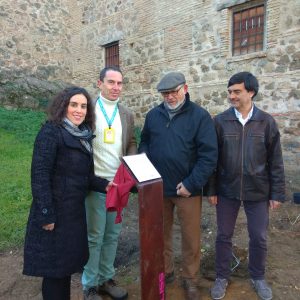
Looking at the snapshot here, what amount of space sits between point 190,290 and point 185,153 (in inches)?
47.4

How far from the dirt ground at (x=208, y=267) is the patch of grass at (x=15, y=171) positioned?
→ 499 millimetres

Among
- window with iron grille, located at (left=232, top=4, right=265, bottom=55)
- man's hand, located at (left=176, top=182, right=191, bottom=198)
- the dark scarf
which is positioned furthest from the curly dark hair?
window with iron grille, located at (left=232, top=4, right=265, bottom=55)

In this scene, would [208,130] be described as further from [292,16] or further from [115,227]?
[292,16]

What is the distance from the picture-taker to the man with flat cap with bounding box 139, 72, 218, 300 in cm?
283

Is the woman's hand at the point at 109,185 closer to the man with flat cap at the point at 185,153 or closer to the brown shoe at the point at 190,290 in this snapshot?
the man with flat cap at the point at 185,153

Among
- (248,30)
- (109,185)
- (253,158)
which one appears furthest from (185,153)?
(248,30)

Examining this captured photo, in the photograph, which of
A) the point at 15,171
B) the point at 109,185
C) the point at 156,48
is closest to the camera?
the point at 109,185

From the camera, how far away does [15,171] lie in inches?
258

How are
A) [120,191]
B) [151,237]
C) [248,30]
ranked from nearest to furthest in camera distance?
[151,237] < [120,191] < [248,30]

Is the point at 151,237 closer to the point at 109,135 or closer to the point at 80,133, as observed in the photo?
the point at 80,133

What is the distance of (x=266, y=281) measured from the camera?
3223 millimetres

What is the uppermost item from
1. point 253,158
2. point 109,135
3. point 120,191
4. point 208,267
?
point 109,135

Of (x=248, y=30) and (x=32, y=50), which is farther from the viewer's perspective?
(x=32, y=50)

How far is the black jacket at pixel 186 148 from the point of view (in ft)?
9.25
